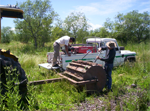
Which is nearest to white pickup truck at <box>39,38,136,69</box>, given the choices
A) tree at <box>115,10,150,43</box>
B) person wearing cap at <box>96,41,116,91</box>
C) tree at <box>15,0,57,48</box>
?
person wearing cap at <box>96,41,116,91</box>

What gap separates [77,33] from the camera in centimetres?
2094

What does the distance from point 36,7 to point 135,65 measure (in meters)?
14.3

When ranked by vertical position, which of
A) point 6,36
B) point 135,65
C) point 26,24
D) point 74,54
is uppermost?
point 26,24

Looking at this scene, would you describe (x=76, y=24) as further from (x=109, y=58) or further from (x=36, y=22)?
(x=109, y=58)

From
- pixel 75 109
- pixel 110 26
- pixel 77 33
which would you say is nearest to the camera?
pixel 75 109

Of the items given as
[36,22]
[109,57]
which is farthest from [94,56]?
[36,22]

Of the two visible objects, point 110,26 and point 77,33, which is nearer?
point 77,33

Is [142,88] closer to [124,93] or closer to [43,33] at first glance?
[124,93]

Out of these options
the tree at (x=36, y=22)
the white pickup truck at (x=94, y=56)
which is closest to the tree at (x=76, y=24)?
the tree at (x=36, y=22)

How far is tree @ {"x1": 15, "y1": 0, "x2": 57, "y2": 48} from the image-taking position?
16812 millimetres

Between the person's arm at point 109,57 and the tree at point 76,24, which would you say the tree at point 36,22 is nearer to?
the tree at point 76,24

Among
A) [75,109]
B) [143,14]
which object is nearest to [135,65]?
[75,109]

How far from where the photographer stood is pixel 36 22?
16938 mm

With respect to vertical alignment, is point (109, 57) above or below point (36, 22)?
below
